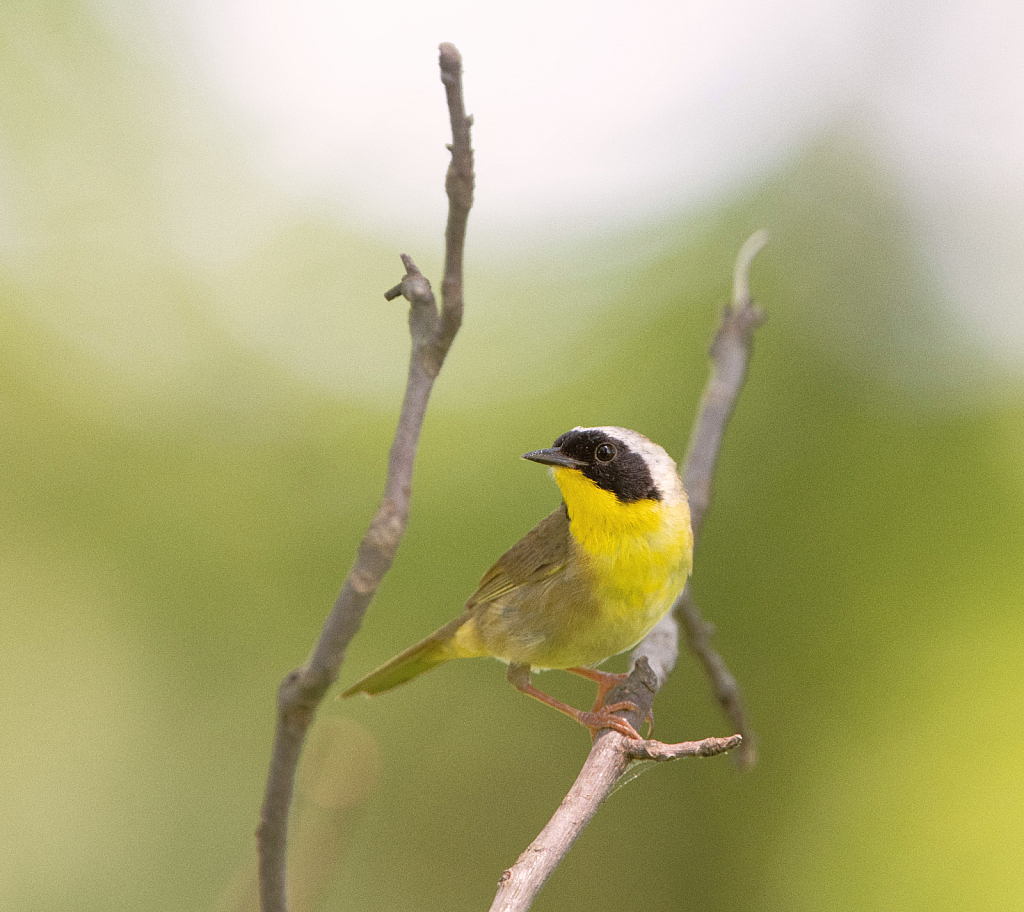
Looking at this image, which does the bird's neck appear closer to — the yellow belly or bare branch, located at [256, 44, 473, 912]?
the yellow belly

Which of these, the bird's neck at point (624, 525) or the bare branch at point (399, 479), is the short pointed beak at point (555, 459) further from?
the bare branch at point (399, 479)

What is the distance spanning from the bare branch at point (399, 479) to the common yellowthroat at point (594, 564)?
2102mm

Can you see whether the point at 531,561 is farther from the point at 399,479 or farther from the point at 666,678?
the point at 399,479

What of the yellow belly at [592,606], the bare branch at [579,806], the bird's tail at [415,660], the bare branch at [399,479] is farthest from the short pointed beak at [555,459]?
the bare branch at [399,479]

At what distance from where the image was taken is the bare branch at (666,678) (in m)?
1.93

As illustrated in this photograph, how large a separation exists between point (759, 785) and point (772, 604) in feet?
5.09

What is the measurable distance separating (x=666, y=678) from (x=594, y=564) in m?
0.55

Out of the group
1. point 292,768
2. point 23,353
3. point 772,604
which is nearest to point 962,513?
point 772,604

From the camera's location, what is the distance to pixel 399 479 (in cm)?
147

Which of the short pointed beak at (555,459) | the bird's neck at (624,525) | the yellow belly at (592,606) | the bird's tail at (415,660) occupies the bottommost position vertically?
the bird's tail at (415,660)

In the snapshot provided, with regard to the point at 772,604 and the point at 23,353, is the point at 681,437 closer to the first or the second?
the point at 772,604

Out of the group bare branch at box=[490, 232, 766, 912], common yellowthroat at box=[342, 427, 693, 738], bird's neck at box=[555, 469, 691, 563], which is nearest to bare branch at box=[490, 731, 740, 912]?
bare branch at box=[490, 232, 766, 912]

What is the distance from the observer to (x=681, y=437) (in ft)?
27.8

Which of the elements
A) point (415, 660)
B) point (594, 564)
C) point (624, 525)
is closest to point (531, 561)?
point (594, 564)
